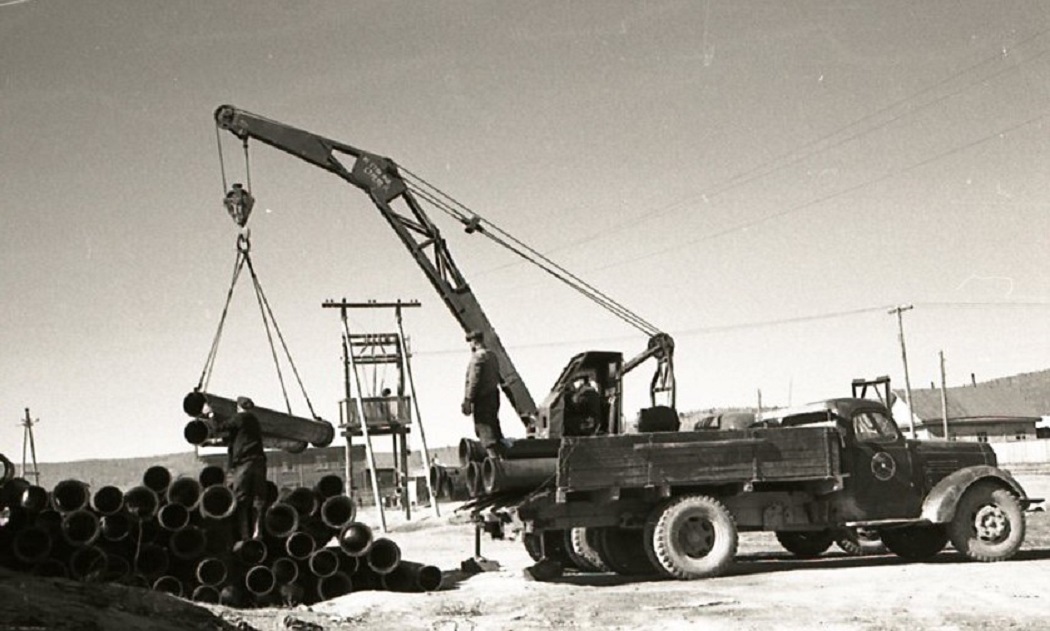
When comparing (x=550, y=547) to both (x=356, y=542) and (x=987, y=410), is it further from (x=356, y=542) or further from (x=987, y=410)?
(x=987, y=410)

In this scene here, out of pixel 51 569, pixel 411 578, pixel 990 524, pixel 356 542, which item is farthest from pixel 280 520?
pixel 990 524

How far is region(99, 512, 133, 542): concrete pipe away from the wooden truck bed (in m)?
4.84

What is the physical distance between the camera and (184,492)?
12.0m

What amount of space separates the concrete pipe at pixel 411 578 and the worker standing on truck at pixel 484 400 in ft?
5.03

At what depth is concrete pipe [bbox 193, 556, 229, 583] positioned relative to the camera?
11.4 metres

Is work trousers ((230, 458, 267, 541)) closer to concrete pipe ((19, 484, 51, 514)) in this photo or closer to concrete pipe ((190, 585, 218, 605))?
concrete pipe ((190, 585, 218, 605))

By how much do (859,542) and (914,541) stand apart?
1.18 metres

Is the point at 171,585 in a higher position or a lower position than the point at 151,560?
lower

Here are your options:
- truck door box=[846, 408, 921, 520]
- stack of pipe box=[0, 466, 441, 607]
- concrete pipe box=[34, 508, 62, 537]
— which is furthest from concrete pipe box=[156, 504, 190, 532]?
truck door box=[846, 408, 921, 520]

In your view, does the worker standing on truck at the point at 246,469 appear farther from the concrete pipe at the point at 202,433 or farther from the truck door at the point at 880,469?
the truck door at the point at 880,469

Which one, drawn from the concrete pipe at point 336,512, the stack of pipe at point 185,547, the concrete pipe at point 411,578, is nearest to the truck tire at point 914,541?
the concrete pipe at point 411,578

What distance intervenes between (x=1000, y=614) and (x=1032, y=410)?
7550 centimetres

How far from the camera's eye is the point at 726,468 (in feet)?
42.9

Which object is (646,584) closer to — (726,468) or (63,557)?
(726,468)
